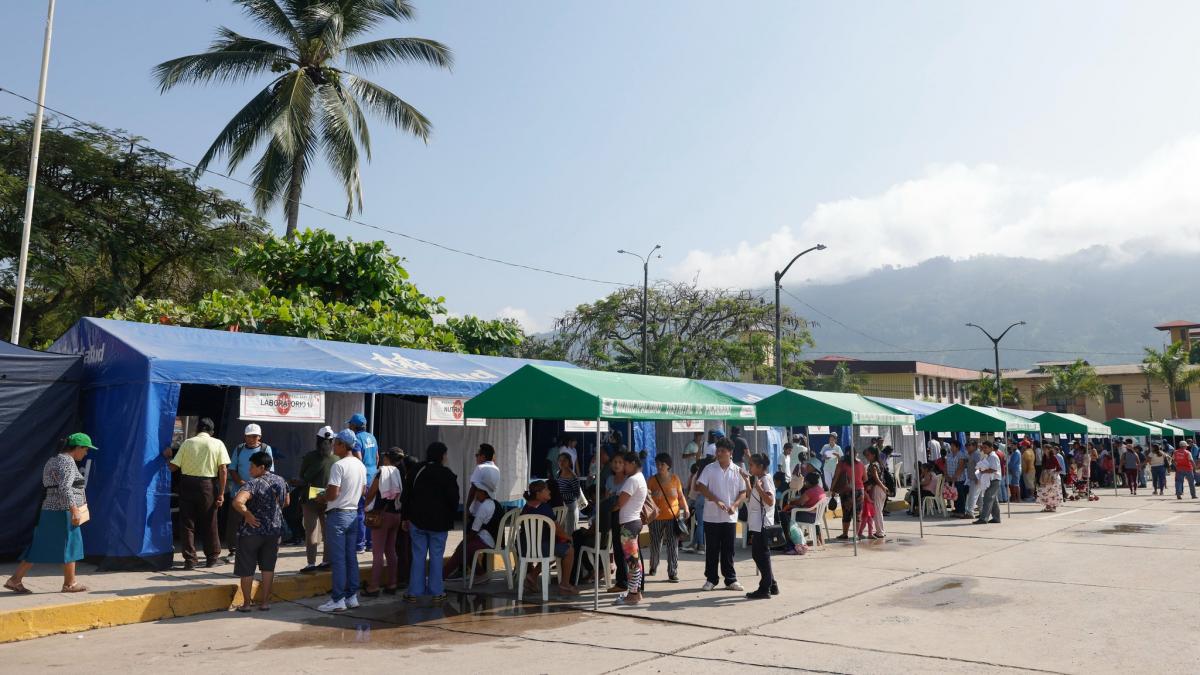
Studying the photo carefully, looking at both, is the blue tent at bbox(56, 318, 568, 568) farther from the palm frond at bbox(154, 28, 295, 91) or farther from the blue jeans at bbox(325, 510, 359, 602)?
the palm frond at bbox(154, 28, 295, 91)

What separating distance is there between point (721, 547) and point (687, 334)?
3700 cm

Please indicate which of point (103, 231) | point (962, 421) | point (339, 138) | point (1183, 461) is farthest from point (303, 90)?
point (1183, 461)

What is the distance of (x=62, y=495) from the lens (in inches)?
350

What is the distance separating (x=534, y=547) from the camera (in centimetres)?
991

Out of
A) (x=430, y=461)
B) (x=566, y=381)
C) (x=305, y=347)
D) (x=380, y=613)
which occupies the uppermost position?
(x=305, y=347)

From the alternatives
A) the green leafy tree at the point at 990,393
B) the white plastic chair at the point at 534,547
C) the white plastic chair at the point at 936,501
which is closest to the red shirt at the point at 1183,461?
the white plastic chair at the point at 936,501

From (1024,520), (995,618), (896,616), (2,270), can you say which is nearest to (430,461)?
(896,616)

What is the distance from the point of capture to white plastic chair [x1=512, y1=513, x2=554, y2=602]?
32.2 ft

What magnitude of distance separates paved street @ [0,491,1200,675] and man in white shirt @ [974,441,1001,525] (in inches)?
270

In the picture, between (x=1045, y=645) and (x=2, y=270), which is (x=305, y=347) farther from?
(x=2, y=270)

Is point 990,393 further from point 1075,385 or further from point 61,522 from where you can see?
point 61,522

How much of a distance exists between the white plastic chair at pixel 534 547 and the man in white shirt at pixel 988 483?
41.4ft

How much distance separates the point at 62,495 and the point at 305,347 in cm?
530

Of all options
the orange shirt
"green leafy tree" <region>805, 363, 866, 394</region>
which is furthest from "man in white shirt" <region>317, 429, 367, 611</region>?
"green leafy tree" <region>805, 363, 866, 394</region>
